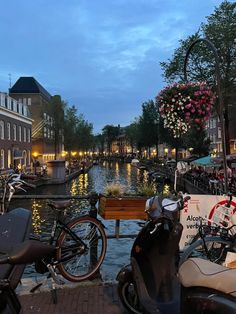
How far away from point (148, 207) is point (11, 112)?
5524 centimetres

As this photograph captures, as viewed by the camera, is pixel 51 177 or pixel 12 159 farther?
pixel 12 159

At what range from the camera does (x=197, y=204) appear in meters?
6.06

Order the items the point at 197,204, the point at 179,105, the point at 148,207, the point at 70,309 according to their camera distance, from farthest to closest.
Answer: the point at 179,105 → the point at 197,204 → the point at 70,309 → the point at 148,207

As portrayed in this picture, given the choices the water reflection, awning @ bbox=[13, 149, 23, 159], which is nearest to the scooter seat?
the water reflection

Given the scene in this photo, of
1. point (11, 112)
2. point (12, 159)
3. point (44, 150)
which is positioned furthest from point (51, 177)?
point (44, 150)

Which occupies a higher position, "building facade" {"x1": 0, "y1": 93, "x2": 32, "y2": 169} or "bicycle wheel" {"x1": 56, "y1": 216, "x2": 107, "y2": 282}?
"building facade" {"x1": 0, "y1": 93, "x2": 32, "y2": 169}

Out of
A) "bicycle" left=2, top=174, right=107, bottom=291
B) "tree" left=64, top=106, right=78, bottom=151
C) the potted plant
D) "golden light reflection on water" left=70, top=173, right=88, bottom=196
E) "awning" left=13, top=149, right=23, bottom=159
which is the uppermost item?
"tree" left=64, top=106, right=78, bottom=151

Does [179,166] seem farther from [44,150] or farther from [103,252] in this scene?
[44,150]

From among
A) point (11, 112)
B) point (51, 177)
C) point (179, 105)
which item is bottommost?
point (51, 177)

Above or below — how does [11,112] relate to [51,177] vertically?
above

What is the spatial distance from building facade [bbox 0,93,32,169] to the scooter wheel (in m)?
49.2

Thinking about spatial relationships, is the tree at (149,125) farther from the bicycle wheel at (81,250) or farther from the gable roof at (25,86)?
the bicycle wheel at (81,250)

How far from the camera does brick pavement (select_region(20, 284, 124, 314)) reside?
4.69 m

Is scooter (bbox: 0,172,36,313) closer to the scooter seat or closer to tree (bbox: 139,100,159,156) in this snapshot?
the scooter seat
